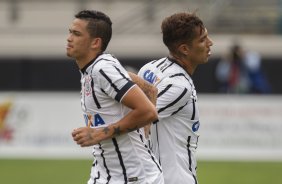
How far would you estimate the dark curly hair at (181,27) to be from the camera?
666cm

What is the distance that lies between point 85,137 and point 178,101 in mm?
811

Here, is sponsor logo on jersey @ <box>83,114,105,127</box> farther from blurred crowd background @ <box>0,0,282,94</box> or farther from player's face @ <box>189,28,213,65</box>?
blurred crowd background @ <box>0,0,282,94</box>

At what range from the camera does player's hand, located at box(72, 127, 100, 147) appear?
605cm

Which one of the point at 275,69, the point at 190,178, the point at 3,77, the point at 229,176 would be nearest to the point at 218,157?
the point at 229,176

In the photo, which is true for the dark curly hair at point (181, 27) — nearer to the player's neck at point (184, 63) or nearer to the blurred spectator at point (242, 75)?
the player's neck at point (184, 63)

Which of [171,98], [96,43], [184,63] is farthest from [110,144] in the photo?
[184,63]

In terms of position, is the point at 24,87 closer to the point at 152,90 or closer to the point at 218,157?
the point at 218,157

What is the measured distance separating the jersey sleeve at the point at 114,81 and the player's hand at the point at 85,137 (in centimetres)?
28

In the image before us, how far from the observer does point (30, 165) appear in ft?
53.7

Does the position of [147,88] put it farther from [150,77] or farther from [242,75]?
[242,75]

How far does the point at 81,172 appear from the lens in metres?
14.9

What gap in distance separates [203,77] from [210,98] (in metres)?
3.95

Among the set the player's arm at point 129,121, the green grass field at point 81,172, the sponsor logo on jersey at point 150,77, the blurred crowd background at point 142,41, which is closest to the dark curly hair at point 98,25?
the player's arm at point 129,121

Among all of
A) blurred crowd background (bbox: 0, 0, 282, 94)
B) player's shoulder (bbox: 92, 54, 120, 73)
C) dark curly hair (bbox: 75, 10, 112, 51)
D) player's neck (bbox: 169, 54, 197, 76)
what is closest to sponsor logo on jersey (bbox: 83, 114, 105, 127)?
player's shoulder (bbox: 92, 54, 120, 73)
